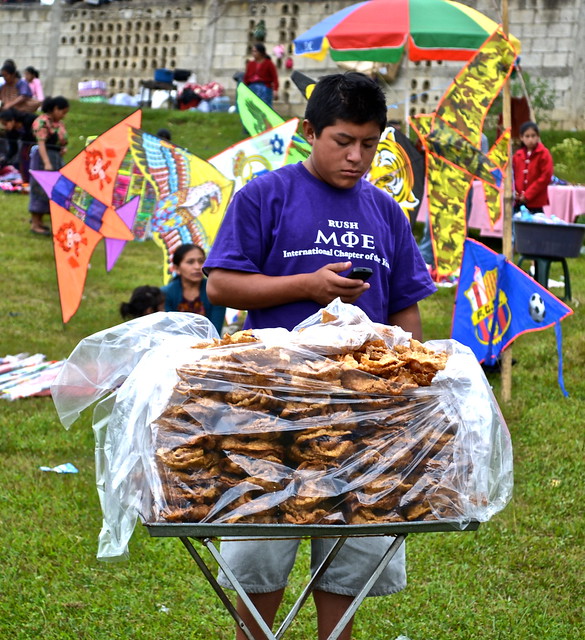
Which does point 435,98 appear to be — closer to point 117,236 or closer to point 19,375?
point 117,236

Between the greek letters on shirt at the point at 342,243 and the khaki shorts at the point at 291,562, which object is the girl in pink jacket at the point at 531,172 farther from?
the khaki shorts at the point at 291,562

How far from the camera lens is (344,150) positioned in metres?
2.46

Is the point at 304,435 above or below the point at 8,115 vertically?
above

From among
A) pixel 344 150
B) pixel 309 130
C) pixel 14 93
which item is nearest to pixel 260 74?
pixel 14 93

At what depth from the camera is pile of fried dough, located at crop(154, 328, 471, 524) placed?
196 centimetres

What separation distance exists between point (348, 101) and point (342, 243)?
0.33 m

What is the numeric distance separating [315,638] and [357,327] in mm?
2063

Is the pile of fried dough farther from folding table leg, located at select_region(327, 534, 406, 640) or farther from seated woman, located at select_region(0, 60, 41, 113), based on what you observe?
seated woman, located at select_region(0, 60, 41, 113)

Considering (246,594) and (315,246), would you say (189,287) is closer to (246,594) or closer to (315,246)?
(315,246)

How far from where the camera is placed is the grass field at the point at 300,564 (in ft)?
12.7

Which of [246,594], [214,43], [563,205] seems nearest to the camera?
[246,594]

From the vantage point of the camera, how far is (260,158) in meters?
7.15

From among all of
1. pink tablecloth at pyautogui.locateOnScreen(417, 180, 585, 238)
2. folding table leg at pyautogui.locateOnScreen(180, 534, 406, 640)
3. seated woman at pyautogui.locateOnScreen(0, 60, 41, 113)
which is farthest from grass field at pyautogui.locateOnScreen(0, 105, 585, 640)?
seated woman at pyautogui.locateOnScreen(0, 60, 41, 113)

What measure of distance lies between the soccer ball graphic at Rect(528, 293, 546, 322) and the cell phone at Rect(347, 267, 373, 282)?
3458 millimetres
